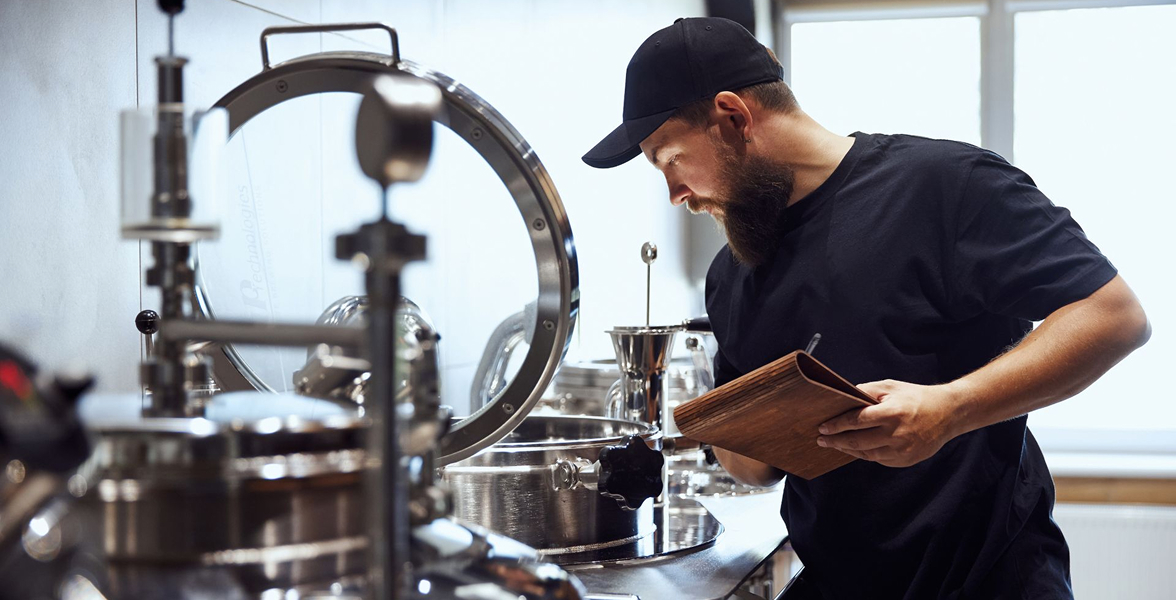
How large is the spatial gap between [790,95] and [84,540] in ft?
4.32

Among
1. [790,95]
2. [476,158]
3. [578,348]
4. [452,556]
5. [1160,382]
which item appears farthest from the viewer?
[1160,382]

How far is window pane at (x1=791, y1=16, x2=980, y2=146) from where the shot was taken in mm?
4660

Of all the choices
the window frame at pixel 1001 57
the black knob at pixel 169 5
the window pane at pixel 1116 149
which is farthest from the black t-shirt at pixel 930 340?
the window pane at pixel 1116 149

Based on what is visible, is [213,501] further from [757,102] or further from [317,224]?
→ [757,102]

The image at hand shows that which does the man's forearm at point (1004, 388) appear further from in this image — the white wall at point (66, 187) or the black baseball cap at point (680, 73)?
the white wall at point (66, 187)

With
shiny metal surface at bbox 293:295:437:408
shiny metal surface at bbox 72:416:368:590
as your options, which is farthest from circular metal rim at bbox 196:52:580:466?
shiny metal surface at bbox 72:416:368:590

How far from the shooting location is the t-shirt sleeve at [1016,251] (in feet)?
4.22

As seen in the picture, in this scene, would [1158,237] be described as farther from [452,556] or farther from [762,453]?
[452,556]

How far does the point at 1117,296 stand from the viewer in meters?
1.27

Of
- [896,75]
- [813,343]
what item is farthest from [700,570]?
[896,75]

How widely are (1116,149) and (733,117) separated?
359 cm

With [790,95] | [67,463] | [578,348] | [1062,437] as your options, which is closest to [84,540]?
[67,463]

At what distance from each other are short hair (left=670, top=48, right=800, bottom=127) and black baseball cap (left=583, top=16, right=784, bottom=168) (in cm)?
1

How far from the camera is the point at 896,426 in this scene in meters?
1.18
